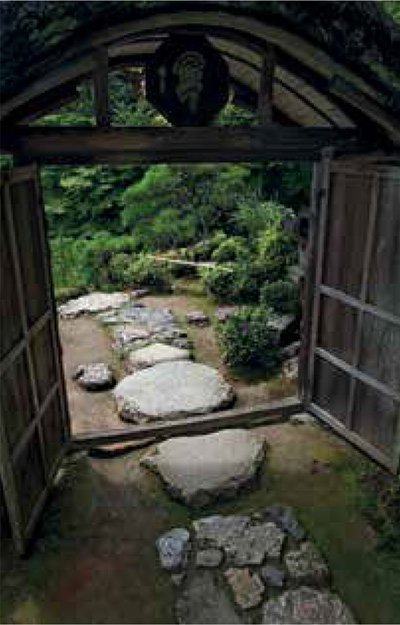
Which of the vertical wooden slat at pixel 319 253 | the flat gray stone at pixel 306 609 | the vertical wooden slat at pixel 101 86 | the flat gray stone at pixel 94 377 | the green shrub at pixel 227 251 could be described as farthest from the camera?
the green shrub at pixel 227 251

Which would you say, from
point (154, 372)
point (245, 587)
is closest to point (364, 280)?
point (245, 587)

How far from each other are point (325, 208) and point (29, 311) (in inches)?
144

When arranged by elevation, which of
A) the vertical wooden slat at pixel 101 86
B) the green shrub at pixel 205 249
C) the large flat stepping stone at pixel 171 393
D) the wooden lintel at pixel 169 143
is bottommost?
the large flat stepping stone at pixel 171 393

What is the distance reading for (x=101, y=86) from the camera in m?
4.31

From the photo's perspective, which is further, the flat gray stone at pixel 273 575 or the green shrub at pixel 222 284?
the green shrub at pixel 222 284

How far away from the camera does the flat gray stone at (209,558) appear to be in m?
4.38

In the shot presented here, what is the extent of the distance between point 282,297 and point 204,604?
21.9ft

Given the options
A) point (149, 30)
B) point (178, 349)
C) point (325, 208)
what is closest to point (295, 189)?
point (178, 349)

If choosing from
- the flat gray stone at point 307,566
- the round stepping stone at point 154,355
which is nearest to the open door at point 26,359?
the flat gray stone at point 307,566

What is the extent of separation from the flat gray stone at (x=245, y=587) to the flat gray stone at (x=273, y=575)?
0.07m

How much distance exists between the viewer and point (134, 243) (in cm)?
1454

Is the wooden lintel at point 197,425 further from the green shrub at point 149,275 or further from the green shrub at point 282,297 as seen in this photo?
the green shrub at point 149,275

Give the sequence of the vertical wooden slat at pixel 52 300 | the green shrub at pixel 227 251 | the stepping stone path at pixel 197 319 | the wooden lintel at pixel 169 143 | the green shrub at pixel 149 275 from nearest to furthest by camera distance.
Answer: the wooden lintel at pixel 169 143, the vertical wooden slat at pixel 52 300, the stepping stone path at pixel 197 319, the green shrub at pixel 149 275, the green shrub at pixel 227 251

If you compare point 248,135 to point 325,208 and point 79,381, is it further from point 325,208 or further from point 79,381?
point 79,381
